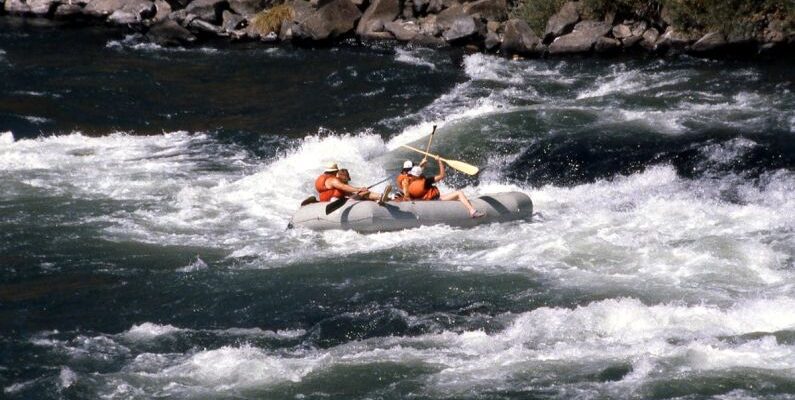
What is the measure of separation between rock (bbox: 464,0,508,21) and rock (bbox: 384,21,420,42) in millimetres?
1054

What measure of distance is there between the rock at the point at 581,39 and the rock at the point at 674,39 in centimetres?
96

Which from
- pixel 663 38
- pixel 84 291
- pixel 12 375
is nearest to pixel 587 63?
pixel 663 38

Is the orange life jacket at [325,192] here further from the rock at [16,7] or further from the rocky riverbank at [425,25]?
the rock at [16,7]

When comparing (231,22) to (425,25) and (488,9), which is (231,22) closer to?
(425,25)

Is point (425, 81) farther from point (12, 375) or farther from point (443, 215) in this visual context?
point (12, 375)

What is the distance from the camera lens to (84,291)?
1214 cm

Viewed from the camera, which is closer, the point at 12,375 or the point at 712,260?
the point at 12,375

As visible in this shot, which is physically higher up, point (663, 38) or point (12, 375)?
point (663, 38)

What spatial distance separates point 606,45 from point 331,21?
5.54 meters

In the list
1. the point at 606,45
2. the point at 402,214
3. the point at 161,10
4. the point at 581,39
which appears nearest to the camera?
the point at 402,214

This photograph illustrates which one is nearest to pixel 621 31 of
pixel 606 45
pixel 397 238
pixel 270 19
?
pixel 606 45

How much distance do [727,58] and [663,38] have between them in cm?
126

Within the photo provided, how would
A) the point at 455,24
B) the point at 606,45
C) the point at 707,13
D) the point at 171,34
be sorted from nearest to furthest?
the point at 707,13
the point at 606,45
the point at 455,24
the point at 171,34

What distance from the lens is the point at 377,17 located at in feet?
78.2
